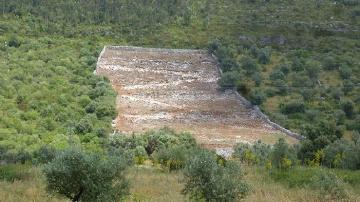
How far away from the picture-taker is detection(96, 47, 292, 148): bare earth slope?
41.9 meters

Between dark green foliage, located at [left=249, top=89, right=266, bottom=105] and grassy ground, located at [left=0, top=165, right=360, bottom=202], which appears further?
dark green foliage, located at [left=249, top=89, right=266, bottom=105]

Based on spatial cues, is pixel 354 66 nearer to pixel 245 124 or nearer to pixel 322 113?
pixel 322 113

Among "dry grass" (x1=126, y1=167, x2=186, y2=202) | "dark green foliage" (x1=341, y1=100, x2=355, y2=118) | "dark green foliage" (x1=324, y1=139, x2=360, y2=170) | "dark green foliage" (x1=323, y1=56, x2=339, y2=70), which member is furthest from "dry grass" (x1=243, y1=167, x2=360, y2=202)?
→ "dark green foliage" (x1=323, y1=56, x2=339, y2=70)

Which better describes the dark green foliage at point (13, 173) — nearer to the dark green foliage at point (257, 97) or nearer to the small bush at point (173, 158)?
the small bush at point (173, 158)

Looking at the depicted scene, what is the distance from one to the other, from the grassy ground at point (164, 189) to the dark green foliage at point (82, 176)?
0.86m

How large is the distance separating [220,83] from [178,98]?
510cm

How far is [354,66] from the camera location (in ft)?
199

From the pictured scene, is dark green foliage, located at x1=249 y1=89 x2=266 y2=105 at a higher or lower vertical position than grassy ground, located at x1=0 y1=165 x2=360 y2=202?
lower

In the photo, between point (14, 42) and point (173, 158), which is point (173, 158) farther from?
point (14, 42)

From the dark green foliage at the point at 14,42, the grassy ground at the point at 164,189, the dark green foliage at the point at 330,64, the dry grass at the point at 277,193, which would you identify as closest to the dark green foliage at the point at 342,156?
the grassy ground at the point at 164,189

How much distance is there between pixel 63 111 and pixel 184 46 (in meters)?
29.0

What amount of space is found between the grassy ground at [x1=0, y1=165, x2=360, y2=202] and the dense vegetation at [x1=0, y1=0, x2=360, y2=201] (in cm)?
33

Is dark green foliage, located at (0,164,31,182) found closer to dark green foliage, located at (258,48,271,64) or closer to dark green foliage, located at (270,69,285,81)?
dark green foliage, located at (270,69,285,81)

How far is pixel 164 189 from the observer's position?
643 inches
